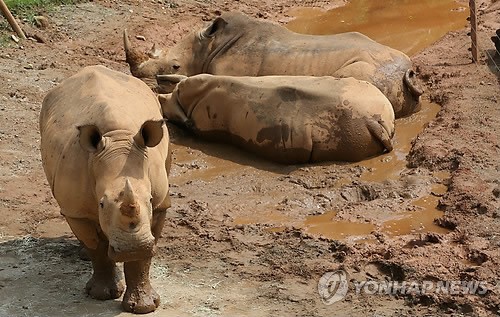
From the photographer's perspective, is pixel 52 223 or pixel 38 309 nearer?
pixel 38 309

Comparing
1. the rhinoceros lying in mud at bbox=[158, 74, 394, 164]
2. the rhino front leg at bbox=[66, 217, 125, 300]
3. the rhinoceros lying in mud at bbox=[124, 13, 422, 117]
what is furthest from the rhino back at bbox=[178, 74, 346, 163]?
the rhino front leg at bbox=[66, 217, 125, 300]

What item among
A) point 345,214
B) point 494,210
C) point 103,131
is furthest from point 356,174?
point 103,131

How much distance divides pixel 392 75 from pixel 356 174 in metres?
2.05

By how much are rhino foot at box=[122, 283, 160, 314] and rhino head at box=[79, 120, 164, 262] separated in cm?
64

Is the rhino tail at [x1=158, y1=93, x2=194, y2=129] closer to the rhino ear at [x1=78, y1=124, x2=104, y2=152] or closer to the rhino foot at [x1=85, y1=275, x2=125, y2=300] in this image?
the rhino foot at [x1=85, y1=275, x2=125, y2=300]

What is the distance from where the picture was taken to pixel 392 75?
37.5 ft

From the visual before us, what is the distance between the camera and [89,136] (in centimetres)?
655

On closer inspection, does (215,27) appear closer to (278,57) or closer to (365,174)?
(278,57)

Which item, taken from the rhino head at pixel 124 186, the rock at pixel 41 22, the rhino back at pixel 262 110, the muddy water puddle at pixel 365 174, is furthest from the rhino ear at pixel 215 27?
the rhino head at pixel 124 186

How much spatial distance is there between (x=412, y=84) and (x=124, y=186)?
6.07 m

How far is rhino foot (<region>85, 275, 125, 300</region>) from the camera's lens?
280 inches

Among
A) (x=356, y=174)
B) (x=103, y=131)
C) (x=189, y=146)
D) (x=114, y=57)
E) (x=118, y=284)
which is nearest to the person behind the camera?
(x=103, y=131)

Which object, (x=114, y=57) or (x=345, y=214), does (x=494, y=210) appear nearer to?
(x=345, y=214)

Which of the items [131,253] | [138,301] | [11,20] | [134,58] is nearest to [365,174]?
[138,301]
